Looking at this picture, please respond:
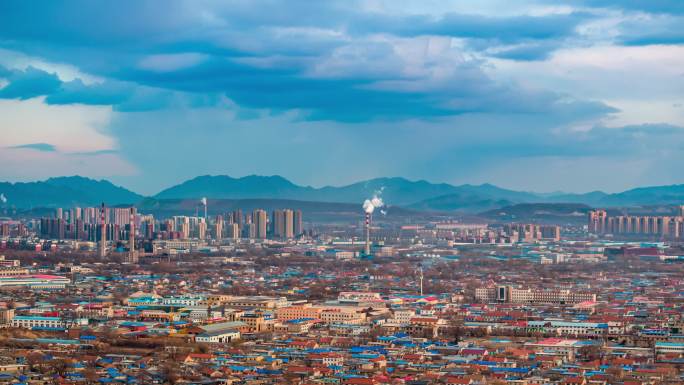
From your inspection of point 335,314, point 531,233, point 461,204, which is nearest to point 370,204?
point 531,233

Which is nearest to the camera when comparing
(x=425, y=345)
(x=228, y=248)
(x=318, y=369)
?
(x=318, y=369)

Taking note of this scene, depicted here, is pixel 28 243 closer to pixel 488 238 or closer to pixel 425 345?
pixel 488 238

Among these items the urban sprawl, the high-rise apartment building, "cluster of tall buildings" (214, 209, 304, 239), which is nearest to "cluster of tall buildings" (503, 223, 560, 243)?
"cluster of tall buildings" (214, 209, 304, 239)

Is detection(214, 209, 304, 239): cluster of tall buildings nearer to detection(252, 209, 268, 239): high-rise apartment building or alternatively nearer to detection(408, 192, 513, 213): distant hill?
detection(252, 209, 268, 239): high-rise apartment building

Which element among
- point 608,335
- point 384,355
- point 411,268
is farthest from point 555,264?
point 384,355

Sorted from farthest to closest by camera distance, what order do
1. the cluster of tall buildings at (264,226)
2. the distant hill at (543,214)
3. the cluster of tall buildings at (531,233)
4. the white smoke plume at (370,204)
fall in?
the distant hill at (543,214) < the cluster of tall buildings at (264,226) < the cluster of tall buildings at (531,233) < the white smoke plume at (370,204)

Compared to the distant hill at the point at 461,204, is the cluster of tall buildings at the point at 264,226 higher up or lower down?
lower down

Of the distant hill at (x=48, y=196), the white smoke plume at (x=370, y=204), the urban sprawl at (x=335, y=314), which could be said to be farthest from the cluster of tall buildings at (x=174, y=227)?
the distant hill at (x=48, y=196)

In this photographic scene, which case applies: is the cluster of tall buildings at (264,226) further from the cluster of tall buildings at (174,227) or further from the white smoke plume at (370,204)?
the white smoke plume at (370,204)
